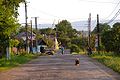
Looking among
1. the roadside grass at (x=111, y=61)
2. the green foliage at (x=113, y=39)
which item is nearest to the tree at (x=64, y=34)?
the green foliage at (x=113, y=39)

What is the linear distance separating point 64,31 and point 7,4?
528 ft

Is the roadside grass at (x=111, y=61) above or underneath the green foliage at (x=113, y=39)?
underneath

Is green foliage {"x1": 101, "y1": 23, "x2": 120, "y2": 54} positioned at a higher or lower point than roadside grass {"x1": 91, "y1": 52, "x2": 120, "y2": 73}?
higher

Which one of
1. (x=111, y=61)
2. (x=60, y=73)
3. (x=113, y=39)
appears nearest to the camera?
(x=60, y=73)

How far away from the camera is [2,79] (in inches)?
997

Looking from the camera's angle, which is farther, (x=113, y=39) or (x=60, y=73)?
(x=113, y=39)

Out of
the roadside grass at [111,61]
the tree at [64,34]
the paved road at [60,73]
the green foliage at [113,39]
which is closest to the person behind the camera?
the paved road at [60,73]

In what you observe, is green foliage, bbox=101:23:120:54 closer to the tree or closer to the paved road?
the paved road

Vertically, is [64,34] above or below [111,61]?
above

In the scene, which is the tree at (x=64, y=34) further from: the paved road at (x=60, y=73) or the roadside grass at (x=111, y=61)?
the paved road at (x=60, y=73)

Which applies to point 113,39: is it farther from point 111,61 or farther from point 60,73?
point 60,73

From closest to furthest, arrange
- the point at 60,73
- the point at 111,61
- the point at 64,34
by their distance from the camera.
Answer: the point at 60,73, the point at 111,61, the point at 64,34

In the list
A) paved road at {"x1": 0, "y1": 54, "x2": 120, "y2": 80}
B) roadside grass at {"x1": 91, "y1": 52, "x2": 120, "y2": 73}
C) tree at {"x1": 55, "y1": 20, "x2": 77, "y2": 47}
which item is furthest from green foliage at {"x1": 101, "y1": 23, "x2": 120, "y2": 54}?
tree at {"x1": 55, "y1": 20, "x2": 77, "y2": 47}

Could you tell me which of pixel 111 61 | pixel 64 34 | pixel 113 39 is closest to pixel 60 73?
pixel 111 61
